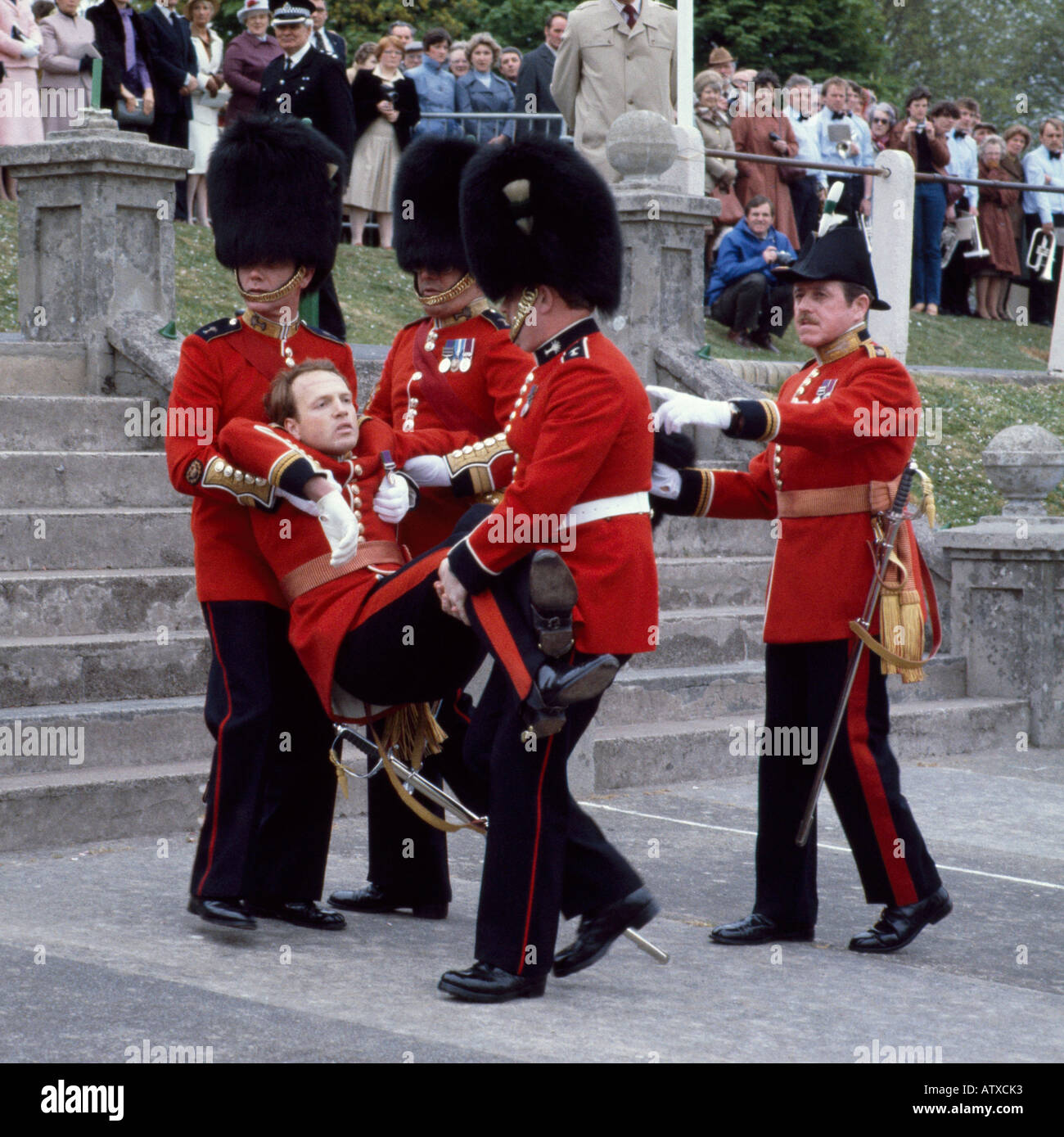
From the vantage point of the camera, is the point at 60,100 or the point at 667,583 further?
the point at 60,100

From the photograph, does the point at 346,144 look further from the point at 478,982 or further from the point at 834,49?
the point at 834,49

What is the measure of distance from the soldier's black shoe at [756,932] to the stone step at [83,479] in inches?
157

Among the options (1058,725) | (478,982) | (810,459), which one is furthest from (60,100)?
(478,982)

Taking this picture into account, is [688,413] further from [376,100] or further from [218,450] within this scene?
[376,100]

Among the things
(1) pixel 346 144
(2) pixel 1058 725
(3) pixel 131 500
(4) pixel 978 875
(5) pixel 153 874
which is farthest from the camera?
(1) pixel 346 144

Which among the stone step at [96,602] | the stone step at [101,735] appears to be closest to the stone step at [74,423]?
the stone step at [96,602]

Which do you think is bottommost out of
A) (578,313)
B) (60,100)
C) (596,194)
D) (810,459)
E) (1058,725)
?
(1058,725)

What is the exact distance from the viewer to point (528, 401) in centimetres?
475

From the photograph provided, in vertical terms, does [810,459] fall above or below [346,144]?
below

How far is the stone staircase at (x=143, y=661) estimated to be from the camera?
21.0 ft

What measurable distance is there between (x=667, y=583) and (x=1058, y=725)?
6.64ft

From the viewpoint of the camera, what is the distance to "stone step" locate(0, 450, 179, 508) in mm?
8031

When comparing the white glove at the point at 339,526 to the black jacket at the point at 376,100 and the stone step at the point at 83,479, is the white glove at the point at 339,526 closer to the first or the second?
the stone step at the point at 83,479
